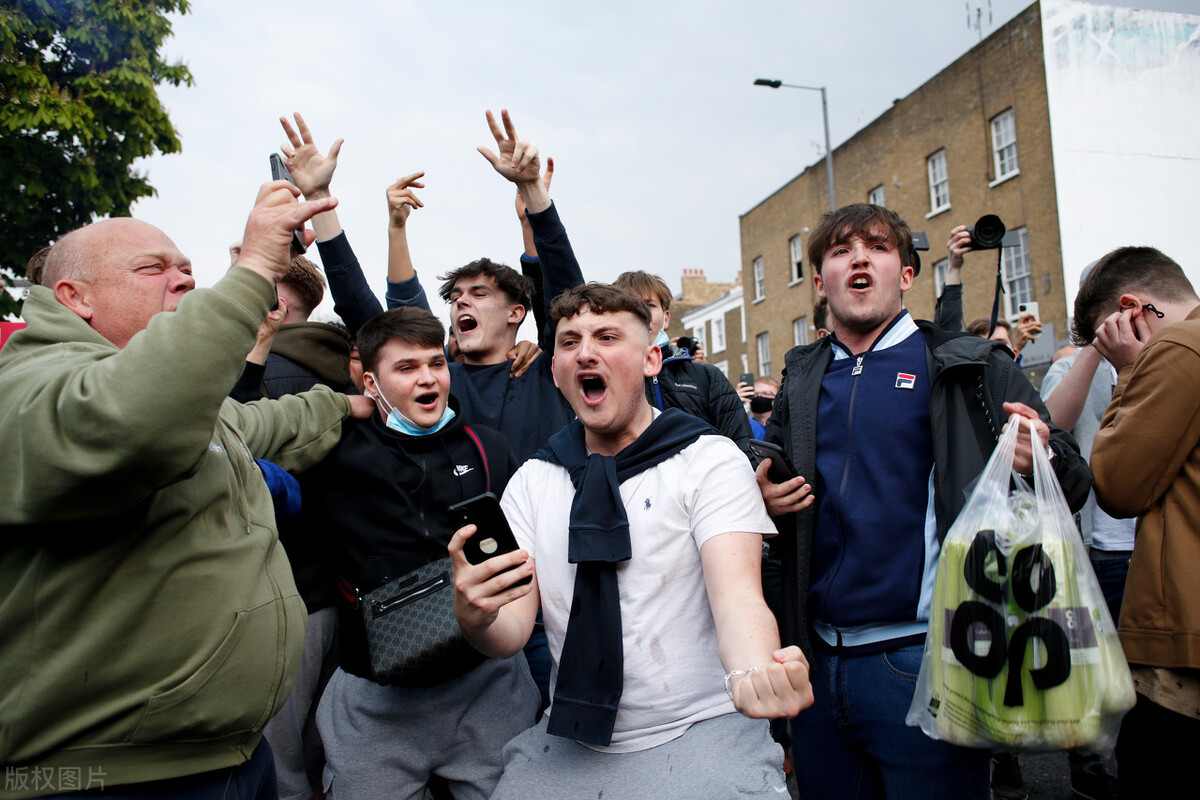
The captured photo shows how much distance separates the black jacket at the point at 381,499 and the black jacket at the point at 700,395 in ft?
4.17

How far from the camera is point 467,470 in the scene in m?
2.96

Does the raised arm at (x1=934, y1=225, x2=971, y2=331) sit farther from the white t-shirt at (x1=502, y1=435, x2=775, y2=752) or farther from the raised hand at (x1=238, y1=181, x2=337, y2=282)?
the raised hand at (x1=238, y1=181, x2=337, y2=282)

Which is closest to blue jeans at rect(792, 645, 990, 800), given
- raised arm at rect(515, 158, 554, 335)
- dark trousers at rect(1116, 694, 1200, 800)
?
dark trousers at rect(1116, 694, 1200, 800)

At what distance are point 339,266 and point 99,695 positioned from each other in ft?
7.81

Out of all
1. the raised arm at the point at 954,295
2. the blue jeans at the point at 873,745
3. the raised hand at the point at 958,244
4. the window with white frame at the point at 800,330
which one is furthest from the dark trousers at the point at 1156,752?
the window with white frame at the point at 800,330

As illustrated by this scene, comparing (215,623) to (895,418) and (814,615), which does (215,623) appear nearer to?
(814,615)

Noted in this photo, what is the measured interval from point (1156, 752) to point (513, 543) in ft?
6.92

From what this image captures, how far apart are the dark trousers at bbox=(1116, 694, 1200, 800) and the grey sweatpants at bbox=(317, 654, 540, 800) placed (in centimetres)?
200

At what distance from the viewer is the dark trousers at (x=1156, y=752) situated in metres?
2.27

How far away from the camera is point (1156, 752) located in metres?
2.35

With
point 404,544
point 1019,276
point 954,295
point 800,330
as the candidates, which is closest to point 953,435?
point 404,544

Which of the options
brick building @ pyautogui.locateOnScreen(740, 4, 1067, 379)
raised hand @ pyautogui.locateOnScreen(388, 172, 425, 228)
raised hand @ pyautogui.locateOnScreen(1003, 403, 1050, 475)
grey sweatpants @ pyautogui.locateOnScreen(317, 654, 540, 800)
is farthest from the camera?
brick building @ pyautogui.locateOnScreen(740, 4, 1067, 379)

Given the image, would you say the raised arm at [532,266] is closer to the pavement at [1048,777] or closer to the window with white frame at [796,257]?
the pavement at [1048,777]

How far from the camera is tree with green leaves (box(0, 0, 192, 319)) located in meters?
8.68
